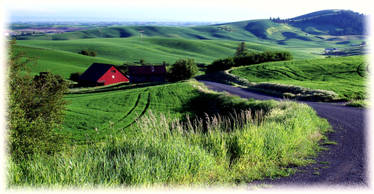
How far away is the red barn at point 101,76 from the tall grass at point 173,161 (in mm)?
79470

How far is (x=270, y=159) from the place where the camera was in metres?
9.91

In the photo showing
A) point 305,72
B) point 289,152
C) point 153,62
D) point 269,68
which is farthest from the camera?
point 153,62

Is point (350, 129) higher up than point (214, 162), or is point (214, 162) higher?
point (214, 162)

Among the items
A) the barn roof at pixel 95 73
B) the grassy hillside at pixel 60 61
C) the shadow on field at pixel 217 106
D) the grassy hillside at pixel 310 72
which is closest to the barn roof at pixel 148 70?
the barn roof at pixel 95 73

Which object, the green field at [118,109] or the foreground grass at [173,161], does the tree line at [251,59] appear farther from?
the foreground grass at [173,161]

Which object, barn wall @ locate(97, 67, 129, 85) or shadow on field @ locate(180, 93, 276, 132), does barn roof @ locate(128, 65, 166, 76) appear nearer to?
barn wall @ locate(97, 67, 129, 85)

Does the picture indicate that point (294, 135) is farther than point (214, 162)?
Yes

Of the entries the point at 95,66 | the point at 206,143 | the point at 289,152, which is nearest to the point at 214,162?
the point at 206,143

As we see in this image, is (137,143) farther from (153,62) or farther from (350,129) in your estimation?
(153,62)

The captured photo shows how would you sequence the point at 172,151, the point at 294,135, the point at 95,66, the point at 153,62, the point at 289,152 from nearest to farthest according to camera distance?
the point at 172,151 < the point at 289,152 < the point at 294,135 < the point at 95,66 < the point at 153,62

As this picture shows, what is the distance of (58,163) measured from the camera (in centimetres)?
737

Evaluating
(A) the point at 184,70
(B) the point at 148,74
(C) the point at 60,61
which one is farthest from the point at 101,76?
(C) the point at 60,61

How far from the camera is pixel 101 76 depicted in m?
85.2

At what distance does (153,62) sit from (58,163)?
12427 centimetres
